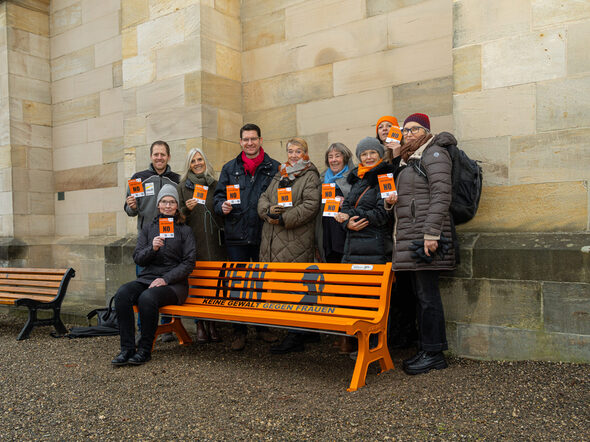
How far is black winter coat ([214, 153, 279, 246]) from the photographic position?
5145 millimetres

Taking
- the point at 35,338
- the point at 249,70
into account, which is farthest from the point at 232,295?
the point at 249,70

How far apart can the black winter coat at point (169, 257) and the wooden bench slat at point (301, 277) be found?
0.21 metres

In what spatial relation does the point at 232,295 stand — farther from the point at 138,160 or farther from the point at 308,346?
the point at 138,160

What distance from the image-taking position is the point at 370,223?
165 inches

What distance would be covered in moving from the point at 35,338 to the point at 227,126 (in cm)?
331

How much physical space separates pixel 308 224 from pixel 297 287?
0.61 m

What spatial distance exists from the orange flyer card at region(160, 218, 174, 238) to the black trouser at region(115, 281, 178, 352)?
18.8 inches

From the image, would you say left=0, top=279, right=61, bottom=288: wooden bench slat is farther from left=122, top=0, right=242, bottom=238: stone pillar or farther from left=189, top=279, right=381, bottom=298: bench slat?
left=189, top=279, right=381, bottom=298: bench slat

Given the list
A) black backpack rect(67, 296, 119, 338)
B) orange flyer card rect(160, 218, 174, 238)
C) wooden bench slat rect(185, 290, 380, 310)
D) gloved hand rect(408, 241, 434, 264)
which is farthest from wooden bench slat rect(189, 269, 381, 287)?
black backpack rect(67, 296, 119, 338)

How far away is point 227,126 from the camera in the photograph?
660cm

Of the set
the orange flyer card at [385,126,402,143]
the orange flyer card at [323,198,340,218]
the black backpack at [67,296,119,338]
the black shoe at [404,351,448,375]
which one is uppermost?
the orange flyer card at [385,126,402,143]

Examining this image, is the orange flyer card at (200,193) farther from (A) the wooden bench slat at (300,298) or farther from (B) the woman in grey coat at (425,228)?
(B) the woman in grey coat at (425,228)

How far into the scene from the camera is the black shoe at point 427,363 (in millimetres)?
3895

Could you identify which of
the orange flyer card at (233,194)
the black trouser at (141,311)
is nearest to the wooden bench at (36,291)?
the black trouser at (141,311)
